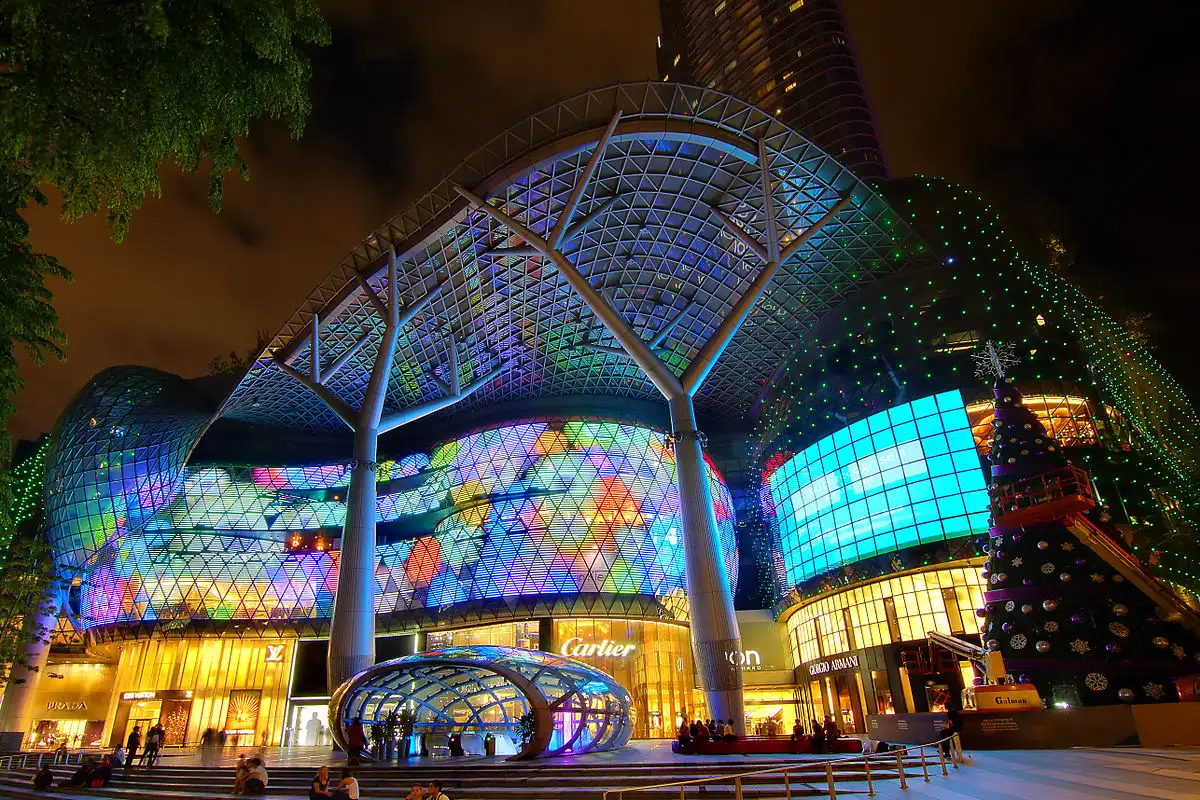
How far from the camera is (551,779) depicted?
16.2 meters

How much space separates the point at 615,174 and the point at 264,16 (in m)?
30.9

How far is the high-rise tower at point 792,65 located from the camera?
8844cm

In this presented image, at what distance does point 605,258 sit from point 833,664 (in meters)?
27.5

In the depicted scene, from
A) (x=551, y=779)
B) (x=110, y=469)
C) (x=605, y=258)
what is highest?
(x=605, y=258)

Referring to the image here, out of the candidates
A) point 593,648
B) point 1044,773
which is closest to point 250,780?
point 1044,773

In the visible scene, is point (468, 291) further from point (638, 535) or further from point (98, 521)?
point (98, 521)

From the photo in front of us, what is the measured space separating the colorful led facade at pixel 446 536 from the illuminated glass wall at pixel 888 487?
10.8m

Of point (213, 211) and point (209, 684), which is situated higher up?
point (213, 211)

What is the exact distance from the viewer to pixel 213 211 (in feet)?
25.6

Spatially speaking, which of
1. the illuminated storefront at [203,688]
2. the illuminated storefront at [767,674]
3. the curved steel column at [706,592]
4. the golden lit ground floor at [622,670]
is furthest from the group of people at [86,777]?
the illuminated storefront at [767,674]

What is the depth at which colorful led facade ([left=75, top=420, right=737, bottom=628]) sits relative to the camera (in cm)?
4616

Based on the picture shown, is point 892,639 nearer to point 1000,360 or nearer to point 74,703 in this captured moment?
point 1000,360

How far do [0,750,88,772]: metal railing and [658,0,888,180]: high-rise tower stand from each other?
84080mm

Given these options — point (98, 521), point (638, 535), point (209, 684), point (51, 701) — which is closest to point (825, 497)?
point (638, 535)
